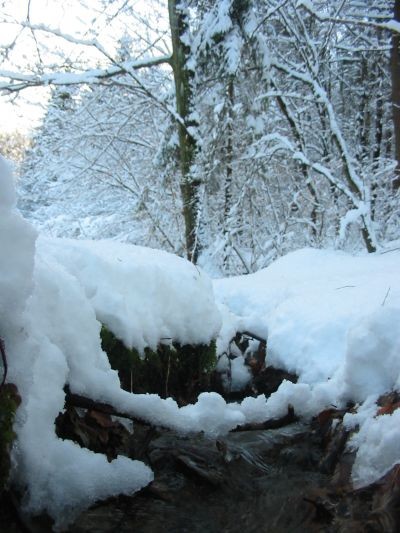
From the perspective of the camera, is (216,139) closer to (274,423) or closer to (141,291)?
(141,291)

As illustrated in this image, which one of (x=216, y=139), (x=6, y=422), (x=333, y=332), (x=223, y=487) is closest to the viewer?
(x=6, y=422)

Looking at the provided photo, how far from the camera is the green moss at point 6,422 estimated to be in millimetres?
1059

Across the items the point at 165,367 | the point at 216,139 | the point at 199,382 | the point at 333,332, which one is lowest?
the point at 199,382

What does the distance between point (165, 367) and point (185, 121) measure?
21.1 feet

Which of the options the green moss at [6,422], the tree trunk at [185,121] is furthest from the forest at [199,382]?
the tree trunk at [185,121]

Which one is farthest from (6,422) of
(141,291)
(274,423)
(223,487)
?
(141,291)

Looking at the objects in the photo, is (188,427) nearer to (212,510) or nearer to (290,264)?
(212,510)

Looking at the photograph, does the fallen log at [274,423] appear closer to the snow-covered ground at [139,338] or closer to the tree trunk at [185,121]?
the snow-covered ground at [139,338]

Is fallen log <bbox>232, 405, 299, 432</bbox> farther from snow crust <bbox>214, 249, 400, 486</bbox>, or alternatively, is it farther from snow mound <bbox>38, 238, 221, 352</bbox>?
snow mound <bbox>38, 238, 221, 352</bbox>

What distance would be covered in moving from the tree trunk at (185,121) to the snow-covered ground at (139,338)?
453 centimetres

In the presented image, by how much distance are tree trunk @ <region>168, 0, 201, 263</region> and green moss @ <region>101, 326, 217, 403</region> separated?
5070mm

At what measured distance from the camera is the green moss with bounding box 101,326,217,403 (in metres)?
2.20

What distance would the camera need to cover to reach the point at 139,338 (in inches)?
91.2

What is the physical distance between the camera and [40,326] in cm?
141
